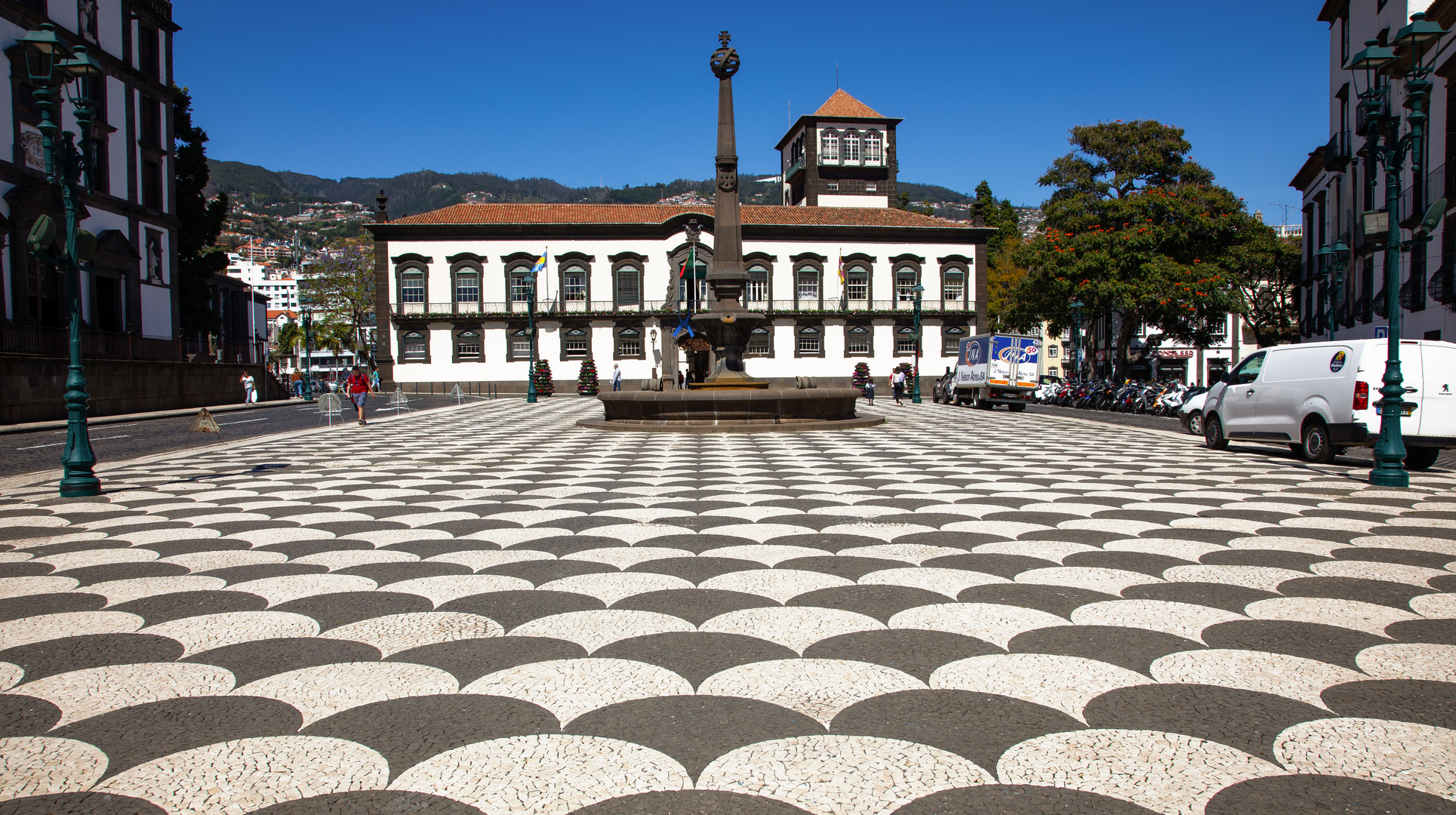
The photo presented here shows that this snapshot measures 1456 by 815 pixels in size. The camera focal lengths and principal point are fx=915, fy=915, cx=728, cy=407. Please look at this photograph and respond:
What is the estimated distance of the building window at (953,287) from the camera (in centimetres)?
5647

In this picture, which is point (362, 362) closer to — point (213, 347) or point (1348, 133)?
point (213, 347)

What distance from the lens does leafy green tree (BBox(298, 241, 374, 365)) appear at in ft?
202

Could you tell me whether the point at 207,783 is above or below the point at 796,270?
below

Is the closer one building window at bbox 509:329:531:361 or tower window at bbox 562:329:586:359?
building window at bbox 509:329:531:361

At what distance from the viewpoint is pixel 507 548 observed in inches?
225

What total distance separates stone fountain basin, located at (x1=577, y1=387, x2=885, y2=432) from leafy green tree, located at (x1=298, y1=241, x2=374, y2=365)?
47.7 metres

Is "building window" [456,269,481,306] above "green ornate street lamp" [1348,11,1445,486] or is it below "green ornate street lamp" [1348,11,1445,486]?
above

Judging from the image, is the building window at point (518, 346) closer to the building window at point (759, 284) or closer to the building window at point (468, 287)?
the building window at point (468, 287)

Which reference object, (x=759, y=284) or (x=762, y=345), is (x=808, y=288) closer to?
(x=759, y=284)

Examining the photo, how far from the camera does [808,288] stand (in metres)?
55.6

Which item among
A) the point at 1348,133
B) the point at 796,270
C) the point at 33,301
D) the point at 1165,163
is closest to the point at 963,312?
the point at 796,270

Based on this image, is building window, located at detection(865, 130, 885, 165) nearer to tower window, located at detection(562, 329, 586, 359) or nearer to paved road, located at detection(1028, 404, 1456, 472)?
tower window, located at detection(562, 329, 586, 359)

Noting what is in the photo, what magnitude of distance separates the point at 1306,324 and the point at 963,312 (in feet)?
69.2

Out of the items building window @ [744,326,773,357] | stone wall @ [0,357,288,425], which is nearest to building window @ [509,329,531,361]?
building window @ [744,326,773,357]
